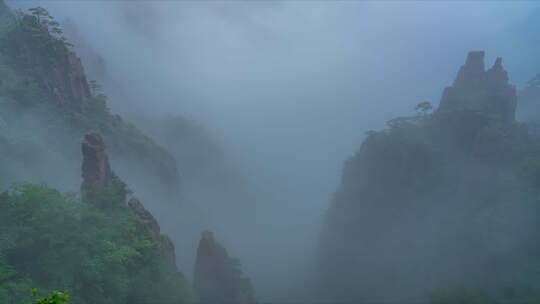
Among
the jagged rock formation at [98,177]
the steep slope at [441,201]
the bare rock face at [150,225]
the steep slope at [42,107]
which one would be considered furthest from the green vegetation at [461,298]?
the steep slope at [42,107]

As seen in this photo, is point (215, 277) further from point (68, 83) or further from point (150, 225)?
point (68, 83)

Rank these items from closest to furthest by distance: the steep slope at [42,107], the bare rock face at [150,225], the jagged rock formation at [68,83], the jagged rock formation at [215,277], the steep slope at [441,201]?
the bare rock face at [150,225] < the steep slope at [42,107] < the jagged rock formation at [215,277] < the jagged rock formation at [68,83] < the steep slope at [441,201]

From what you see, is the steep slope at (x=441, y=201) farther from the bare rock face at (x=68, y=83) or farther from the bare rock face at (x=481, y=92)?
the bare rock face at (x=68, y=83)

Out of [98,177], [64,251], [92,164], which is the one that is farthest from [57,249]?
[92,164]

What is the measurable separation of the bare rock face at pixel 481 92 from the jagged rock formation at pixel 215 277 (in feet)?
109

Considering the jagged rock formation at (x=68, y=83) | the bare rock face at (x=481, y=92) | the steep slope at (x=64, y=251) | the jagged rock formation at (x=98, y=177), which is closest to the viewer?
the steep slope at (x=64, y=251)

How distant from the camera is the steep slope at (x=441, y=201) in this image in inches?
1395

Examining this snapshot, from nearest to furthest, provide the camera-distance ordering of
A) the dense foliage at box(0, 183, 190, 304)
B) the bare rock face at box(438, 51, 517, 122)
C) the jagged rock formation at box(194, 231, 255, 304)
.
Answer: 1. the dense foliage at box(0, 183, 190, 304)
2. the jagged rock formation at box(194, 231, 255, 304)
3. the bare rock face at box(438, 51, 517, 122)

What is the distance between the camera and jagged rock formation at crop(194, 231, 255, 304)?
107 feet

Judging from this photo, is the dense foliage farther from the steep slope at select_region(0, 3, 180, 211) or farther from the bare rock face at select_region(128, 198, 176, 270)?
the steep slope at select_region(0, 3, 180, 211)

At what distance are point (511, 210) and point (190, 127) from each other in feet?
283

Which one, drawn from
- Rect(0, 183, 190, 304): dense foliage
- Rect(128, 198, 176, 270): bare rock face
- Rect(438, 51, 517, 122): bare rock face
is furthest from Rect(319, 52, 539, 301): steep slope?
Rect(0, 183, 190, 304): dense foliage

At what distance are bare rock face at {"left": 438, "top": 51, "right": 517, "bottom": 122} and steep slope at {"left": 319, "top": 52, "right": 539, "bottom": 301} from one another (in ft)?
0.39

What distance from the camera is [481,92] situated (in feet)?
143
